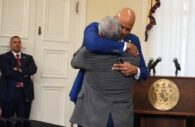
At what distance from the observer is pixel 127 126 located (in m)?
1.97

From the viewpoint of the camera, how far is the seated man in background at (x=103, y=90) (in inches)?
75.4

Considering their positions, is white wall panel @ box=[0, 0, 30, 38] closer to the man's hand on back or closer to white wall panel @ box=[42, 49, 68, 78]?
white wall panel @ box=[42, 49, 68, 78]

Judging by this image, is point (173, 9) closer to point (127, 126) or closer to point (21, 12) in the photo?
point (21, 12)

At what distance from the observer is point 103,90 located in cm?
192

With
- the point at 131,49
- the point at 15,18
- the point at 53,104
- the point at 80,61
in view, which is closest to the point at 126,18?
the point at 131,49

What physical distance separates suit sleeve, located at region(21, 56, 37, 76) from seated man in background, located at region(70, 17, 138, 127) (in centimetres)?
326

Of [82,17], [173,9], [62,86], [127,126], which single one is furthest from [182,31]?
[127,126]

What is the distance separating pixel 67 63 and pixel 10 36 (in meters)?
0.90

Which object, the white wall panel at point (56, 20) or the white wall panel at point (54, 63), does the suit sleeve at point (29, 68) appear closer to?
the white wall panel at point (54, 63)

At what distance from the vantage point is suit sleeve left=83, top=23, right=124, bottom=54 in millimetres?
1880

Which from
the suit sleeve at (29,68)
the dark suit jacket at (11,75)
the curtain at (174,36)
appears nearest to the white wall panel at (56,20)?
the suit sleeve at (29,68)

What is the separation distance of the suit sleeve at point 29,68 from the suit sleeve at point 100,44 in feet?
10.8

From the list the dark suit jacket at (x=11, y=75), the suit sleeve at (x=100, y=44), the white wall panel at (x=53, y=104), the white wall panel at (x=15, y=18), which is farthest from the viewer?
the white wall panel at (x=53, y=104)

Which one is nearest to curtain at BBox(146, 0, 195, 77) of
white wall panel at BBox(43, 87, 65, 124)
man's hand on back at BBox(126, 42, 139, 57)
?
white wall panel at BBox(43, 87, 65, 124)
